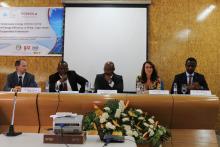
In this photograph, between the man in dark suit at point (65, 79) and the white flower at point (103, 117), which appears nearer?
the white flower at point (103, 117)

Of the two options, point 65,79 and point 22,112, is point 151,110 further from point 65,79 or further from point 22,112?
point 65,79

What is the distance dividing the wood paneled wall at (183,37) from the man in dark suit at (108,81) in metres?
1.00

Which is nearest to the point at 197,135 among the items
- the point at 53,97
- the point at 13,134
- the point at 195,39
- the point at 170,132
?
the point at 170,132

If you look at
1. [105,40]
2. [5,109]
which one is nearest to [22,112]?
[5,109]

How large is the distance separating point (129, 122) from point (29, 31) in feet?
10.0

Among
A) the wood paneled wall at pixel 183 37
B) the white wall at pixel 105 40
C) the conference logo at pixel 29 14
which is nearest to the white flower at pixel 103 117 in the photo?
the white wall at pixel 105 40

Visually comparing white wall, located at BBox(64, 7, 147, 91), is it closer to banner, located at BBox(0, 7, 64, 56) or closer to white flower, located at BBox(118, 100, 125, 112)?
banner, located at BBox(0, 7, 64, 56)

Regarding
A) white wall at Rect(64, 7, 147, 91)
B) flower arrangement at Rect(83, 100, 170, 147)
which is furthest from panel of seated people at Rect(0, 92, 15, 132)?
white wall at Rect(64, 7, 147, 91)

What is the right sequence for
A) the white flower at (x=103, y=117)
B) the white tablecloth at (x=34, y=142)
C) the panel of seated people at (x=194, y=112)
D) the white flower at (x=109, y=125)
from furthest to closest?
the panel of seated people at (x=194, y=112), the white flower at (x=103, y=117), the white flower at (x=109, y=125), the white tablecloth at (x=34, y=142)

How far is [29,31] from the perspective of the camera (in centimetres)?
519

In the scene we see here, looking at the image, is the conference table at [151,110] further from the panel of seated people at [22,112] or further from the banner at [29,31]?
the banner at [29,31]

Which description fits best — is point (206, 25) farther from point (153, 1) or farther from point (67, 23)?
point (67, 23)

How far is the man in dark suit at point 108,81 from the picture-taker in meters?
4.24

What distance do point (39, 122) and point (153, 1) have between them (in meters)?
2.86
